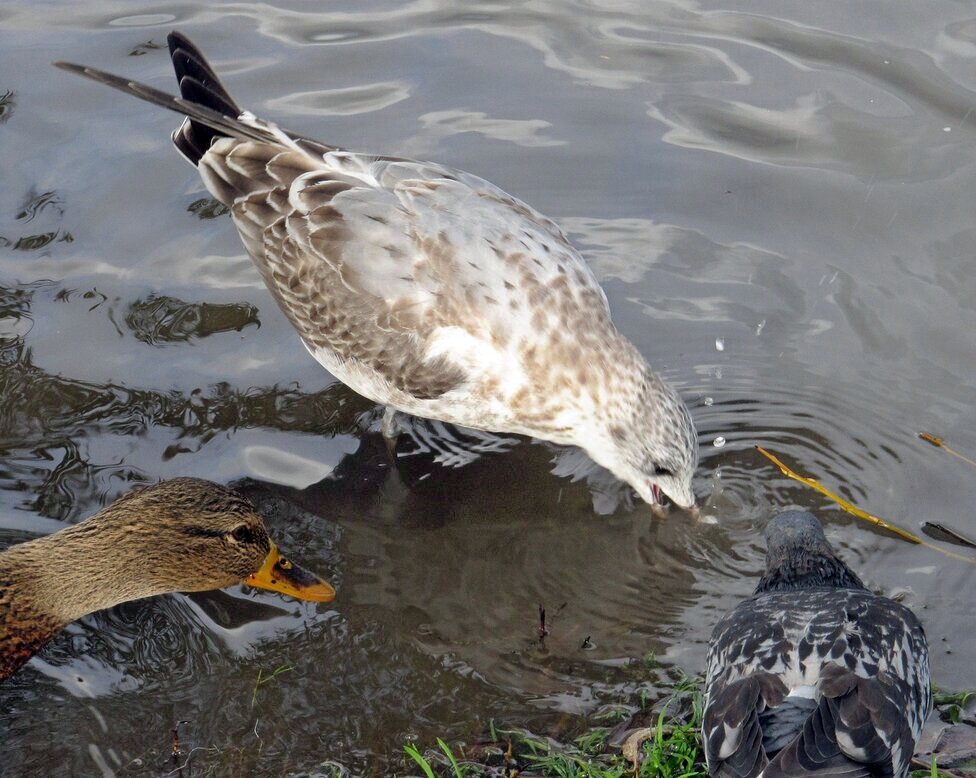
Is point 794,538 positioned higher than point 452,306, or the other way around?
point 452,306

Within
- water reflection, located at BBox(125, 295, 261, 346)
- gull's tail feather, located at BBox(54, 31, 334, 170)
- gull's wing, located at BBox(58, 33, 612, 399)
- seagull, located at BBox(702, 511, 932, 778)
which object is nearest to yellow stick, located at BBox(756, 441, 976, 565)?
seagull, located at BBox(702, 511, 932, 778)

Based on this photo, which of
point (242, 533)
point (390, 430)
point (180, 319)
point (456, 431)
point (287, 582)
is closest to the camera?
point (242, 533)

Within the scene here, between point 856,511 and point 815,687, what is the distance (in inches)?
72.1

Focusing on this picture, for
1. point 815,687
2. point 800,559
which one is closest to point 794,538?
point 800,559

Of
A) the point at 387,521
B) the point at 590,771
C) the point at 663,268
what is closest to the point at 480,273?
A: the point at 387,521

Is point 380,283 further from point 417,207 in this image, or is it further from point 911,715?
point 911,715

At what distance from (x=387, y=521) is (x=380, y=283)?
1166 mm

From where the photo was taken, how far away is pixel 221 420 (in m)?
6.30

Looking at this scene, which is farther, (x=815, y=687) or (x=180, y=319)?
(x=180, y=319)

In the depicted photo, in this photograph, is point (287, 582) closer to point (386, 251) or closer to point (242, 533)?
point (242, 533)

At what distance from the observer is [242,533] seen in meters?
5.09

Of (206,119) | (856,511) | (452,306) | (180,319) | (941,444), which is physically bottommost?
(856,511)

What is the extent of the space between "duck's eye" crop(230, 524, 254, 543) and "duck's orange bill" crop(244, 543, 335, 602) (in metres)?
0.14

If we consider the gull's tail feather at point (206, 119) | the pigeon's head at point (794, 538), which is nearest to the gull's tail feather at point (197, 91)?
the gull's tail feather at point (206, 119)
